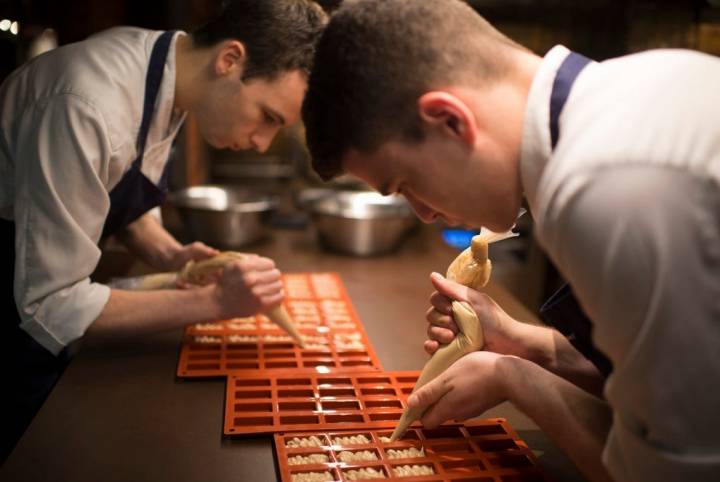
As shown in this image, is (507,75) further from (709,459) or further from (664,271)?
(709,459)

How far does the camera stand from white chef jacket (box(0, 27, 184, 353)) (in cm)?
122

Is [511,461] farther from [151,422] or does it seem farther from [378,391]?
[151,422]

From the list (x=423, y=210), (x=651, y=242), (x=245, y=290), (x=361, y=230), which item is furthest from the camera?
(x=361, y=230)

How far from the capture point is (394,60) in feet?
2.55

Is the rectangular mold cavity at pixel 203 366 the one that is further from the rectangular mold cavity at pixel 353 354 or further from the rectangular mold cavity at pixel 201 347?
the rectangular mold cavity at pixel 353 354

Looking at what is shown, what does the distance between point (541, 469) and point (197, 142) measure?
2.59 m

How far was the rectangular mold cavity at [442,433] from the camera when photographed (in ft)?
3.53

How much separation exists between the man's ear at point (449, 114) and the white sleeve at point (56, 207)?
751 millimetres

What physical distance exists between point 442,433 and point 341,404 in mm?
194

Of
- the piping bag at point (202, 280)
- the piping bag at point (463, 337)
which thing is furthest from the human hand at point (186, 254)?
the piping bag at point (463, 337)

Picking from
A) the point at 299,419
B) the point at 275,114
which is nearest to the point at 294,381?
the point at 299,419

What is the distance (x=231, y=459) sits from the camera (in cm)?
100

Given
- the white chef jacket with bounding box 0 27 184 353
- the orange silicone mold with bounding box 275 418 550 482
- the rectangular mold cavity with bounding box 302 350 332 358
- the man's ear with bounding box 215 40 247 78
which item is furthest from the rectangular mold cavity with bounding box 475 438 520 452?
the man's ear with bounding box 215 40 247 78

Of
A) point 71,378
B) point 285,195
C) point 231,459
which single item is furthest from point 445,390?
point 285,195
